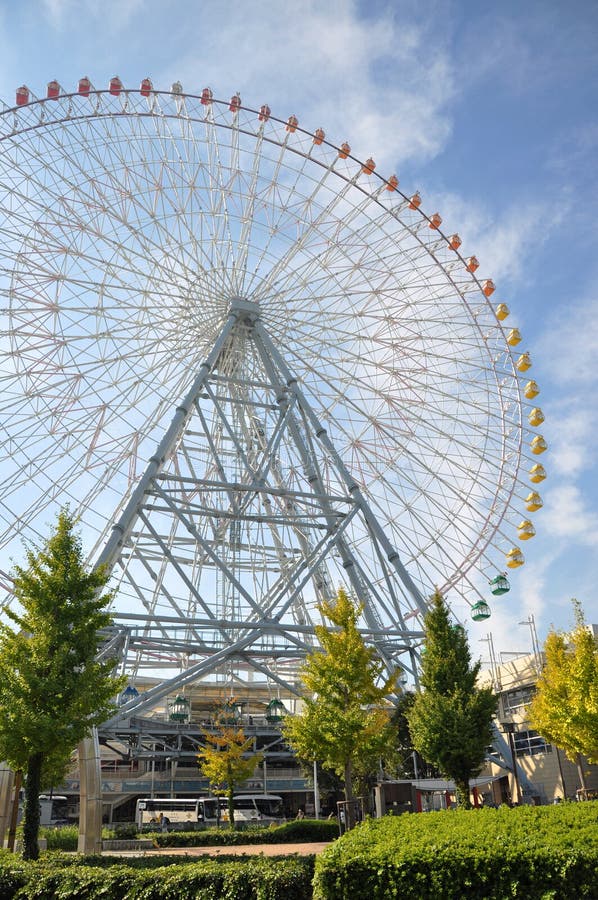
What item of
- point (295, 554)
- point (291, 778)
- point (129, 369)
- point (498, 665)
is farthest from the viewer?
point (291, 778)

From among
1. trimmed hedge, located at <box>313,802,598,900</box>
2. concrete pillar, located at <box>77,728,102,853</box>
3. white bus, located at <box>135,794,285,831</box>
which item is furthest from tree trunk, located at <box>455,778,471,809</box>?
white bus, located at <box>135,794,285,831</box>

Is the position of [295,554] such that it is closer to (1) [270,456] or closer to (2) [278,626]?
(1) [270,456]

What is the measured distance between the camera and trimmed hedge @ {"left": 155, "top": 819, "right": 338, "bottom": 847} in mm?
25562

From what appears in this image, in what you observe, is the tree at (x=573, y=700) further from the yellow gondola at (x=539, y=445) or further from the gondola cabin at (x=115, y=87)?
the gondola cabin at (x=115, y=87)

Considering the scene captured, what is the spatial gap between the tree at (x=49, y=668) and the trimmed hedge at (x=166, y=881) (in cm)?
218

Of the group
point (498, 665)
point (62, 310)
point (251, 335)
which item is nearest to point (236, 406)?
point (251, 335)

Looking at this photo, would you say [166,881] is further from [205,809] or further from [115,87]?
[205,809]

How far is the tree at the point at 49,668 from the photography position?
15.1m

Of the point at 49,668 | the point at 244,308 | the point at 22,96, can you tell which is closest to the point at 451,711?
the point at 49,668

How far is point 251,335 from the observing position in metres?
30.8

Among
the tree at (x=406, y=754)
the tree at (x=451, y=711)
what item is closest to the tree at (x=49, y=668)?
the tree at (x=451, y=711)

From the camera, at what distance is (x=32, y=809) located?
15078mm

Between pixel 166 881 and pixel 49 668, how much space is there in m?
5.95

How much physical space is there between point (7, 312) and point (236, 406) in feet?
34.5
